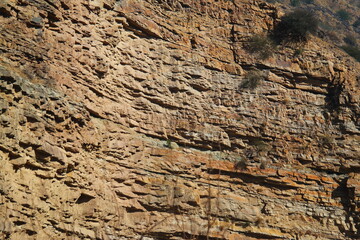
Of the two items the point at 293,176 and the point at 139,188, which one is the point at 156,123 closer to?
the point at 139,188

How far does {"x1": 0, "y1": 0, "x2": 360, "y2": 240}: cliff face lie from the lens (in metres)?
8.47

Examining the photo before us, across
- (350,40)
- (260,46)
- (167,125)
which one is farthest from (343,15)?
(167,125)

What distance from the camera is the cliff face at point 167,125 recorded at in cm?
847

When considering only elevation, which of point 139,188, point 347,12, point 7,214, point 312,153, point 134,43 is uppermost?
point 347,12

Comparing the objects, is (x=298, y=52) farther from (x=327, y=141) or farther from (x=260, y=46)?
(x=327, y=141)

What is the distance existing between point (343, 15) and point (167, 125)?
1023 inches

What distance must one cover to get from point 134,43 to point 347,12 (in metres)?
27.0

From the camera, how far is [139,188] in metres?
10.8

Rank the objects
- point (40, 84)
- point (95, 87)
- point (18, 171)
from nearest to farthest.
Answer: point (18, 171)
point (40, 84)
point (95, 87)

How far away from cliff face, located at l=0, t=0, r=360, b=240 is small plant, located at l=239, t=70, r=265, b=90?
152 millimetres

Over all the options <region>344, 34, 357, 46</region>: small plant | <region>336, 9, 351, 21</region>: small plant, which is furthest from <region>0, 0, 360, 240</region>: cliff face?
<region>336, 9, 351, 21</region>: small plant

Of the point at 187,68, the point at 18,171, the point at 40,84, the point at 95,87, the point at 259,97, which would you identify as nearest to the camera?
the point at 18,171

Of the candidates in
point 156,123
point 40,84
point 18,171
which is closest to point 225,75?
point 156,123

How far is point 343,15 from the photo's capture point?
105ft
